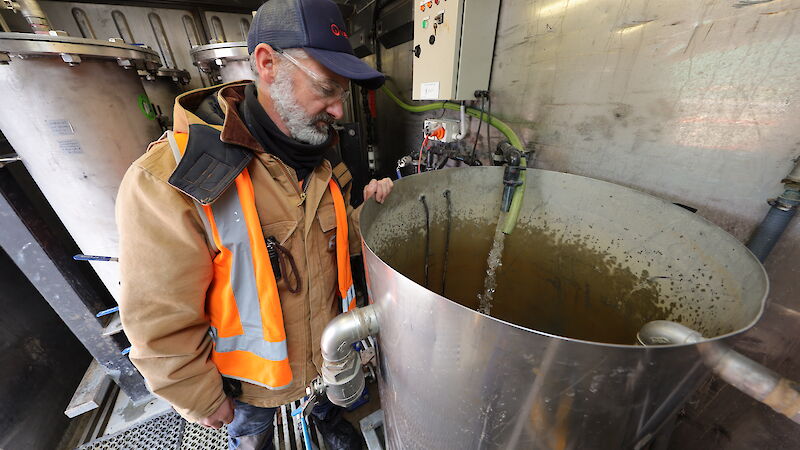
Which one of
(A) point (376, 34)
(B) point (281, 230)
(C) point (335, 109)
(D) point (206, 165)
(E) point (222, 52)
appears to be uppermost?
(A) point (376, 34)

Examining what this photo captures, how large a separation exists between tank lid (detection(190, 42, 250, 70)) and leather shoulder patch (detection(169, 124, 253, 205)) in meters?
1.30

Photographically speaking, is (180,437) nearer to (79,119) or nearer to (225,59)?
(79,119)

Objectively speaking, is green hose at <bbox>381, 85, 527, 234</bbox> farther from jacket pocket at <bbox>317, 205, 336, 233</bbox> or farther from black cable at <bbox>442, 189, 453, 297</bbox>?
jacket pocket at <bbox>317, 205, 336, 233</bbox>

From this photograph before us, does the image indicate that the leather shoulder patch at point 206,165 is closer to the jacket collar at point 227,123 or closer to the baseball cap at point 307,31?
the jacket collar at point 227,123

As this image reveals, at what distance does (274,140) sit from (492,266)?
42.6 inches

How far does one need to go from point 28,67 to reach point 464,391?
179 centimetres

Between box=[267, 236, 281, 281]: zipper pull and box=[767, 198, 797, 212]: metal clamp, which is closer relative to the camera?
box=[767, 198, 797, 212]: metal clamp

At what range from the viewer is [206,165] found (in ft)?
2.21

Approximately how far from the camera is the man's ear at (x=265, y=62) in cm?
79

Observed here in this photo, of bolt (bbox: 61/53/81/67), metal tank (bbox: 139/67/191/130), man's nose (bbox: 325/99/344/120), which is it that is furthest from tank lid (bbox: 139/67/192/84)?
man's nose (bbox: 325/99/344/120)

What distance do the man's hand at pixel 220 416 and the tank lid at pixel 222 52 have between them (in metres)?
1.79

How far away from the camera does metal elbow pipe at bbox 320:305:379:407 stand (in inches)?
21.7

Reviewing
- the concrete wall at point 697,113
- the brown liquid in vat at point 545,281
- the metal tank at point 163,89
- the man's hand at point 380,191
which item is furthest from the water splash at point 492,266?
the metal tank at point 163,89

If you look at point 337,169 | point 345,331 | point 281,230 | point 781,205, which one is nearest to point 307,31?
point 337,169
